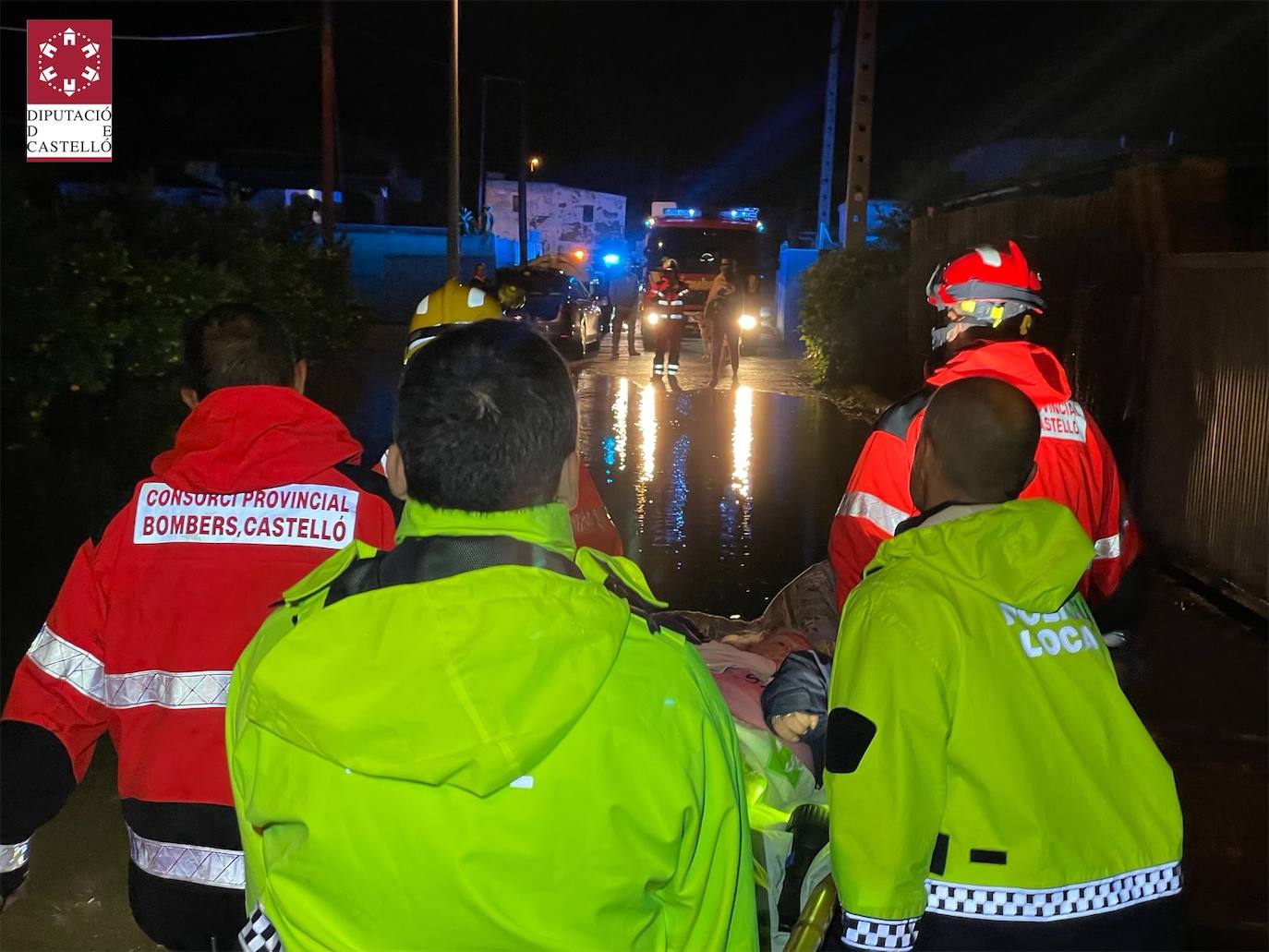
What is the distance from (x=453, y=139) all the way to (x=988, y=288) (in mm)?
26926

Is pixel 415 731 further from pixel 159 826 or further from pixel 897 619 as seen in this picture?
pixel 159 826

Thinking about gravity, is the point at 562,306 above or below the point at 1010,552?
above

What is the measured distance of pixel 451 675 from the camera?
1.58 meters

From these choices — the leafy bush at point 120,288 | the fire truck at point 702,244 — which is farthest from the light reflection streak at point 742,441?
the fire truck at point 702,244

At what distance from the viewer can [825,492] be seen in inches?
454

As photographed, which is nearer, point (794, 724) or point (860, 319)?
point (794, 724)

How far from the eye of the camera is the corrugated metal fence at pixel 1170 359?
298 inches

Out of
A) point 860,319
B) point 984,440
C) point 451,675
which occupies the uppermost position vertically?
point 860,319

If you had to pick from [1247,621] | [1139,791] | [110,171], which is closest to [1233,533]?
[1247,621]

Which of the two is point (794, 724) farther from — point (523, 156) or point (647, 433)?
point (523, 156)

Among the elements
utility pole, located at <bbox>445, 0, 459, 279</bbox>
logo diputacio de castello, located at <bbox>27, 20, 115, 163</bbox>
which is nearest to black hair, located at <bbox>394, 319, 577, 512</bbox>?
logo diputacio de castello, located at <bbox>27, 20, 115, 163</bbox>

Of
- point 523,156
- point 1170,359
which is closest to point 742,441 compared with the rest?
point 1170,359

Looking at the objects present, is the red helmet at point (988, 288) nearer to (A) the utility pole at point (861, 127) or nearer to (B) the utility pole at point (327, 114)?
(A) the utility pole at point (861, 127)

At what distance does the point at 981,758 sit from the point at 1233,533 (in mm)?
6184
